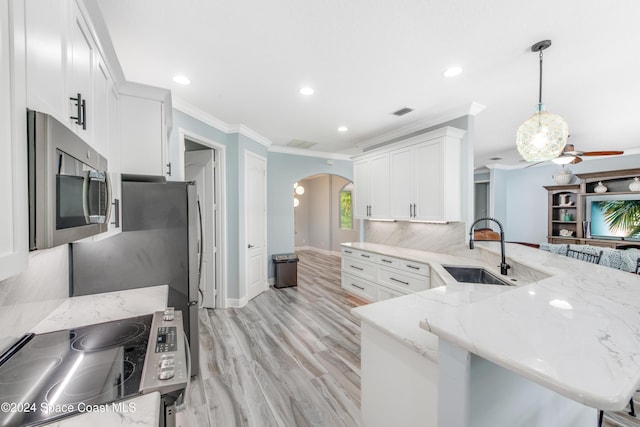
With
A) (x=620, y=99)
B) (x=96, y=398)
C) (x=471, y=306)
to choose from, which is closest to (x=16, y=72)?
(x=96, y=398)

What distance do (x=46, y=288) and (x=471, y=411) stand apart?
2.09 m

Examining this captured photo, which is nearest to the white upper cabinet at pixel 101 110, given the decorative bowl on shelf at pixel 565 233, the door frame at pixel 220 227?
the door frame at pixel 220 227

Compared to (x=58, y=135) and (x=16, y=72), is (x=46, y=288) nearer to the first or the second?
(x=58, y=135)

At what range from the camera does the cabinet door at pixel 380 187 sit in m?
4.11

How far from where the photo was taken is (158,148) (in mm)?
2129

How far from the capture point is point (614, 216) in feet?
17.9

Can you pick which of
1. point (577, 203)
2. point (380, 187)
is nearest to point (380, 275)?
point (380, 187)

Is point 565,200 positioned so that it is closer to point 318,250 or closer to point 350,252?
point 350,252

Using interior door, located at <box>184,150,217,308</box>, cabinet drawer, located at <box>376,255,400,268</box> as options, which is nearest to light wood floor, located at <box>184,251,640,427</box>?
interior door, located at <box>184,150,217,308</box>

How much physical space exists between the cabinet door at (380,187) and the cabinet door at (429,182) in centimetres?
56

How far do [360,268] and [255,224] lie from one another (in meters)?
1.87

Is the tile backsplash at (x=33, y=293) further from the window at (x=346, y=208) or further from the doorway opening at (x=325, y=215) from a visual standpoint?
the window at (x=346, y=208)

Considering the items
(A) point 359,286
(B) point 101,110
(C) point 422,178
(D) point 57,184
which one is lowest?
(A) point 359,286

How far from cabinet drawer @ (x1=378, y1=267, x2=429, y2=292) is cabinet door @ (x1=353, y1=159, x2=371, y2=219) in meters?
1.15
